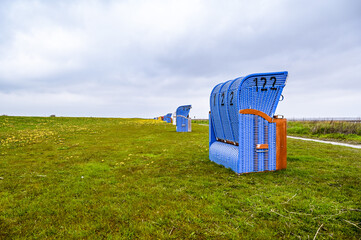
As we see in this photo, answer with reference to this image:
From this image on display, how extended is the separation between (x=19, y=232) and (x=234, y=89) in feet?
21.6

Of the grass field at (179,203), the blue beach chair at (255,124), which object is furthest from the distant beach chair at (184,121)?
the blue beach chair at (255,124)

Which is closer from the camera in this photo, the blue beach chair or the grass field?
the grass field

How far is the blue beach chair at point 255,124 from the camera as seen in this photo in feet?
21.8

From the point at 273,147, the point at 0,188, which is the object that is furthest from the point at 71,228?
the point at 273,147

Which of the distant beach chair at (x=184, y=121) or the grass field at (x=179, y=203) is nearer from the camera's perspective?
the grass field at (x=179, y=203)

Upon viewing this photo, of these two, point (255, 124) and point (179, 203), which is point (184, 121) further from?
point (179, 203)

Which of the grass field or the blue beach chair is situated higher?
the blue beach chair

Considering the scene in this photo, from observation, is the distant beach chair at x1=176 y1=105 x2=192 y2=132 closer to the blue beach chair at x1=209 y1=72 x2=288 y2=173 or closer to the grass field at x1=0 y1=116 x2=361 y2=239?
the grass field at x1=0 y1=116 x2=361 y2=239

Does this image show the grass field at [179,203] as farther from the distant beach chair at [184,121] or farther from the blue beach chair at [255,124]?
the distant beach chair at [184,121]

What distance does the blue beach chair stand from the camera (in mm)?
6641

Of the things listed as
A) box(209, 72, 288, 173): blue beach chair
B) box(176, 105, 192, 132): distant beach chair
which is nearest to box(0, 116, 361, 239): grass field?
box(209, 72, 288, 173): blue beach chair

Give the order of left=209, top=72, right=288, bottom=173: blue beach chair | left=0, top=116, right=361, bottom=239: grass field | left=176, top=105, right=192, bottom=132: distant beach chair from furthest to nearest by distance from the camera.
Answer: left=176, top=105, right=192, bottom=132: distant beach chair
left=209, top=72, right=288, bottom=173: blue beach chair
left=0, top=116, right=361, bottom=239: grass field

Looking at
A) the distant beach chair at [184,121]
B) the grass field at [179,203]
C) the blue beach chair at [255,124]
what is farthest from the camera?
the distant beach chair at [184,121]

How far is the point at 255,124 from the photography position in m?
6.82
